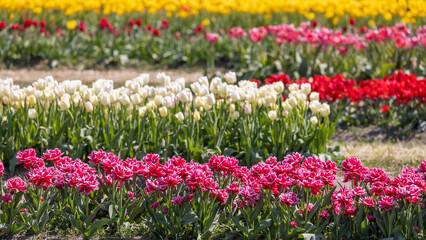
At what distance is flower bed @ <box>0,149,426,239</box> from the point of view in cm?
384

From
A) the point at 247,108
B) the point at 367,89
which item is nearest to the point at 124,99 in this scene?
the point at 247,108

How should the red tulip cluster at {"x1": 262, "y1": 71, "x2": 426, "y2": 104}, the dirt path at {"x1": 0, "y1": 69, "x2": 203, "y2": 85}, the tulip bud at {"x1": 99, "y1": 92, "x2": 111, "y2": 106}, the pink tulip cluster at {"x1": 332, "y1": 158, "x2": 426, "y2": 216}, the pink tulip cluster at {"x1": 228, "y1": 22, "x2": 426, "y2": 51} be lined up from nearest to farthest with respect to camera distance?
1. the pink tulip cluster at {"x1": 332, "y1": 158, "x2": 426, "y2": 216}
2. the tulip bud at {"x1": 99, "y1": 92, "x2": 111, "y2": 106}
3. the red tulip cluster at {"x1": 262, "y1": 71, "x2": 426, "y2": 104}
4. the pink tulip cluster at {"x1": 228, "y1": 22, "x2": 426, "y2": 51}
5. the dirt path at {"x1": 0, "y1": 69, "x2": 203, "y2": 85}

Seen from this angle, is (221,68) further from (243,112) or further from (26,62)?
(243,112)

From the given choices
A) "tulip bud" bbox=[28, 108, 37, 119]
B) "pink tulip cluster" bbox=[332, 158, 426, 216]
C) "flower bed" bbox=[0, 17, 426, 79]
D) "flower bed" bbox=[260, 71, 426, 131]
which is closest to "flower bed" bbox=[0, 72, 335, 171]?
"tulip bud" bbox=[28, 108, 37, 119]

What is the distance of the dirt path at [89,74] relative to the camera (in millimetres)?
9961

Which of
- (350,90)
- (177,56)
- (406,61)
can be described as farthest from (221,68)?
Answer: (350,90)

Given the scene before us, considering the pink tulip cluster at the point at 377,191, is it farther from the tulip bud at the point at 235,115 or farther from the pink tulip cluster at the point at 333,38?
the pink tulip cluster at the point at 333,38

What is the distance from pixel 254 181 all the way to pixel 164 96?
186 cm

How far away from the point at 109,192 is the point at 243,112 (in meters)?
1.82

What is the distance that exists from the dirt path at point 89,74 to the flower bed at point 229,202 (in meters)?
5.79

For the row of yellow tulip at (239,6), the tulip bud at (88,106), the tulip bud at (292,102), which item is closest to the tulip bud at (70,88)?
the tulip bud at (88,106)

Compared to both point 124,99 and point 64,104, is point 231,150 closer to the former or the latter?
point 124,99

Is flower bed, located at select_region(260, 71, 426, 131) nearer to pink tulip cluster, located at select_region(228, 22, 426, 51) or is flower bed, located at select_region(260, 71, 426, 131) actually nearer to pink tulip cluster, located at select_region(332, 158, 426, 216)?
pink tulip cluster, located at select_region(228, 22, 426, 51)

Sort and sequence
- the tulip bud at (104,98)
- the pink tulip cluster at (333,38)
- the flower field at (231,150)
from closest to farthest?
the flower field at (231,150)
the tulip bud at (104,98)
the pink tulip cluster at (333,38)
